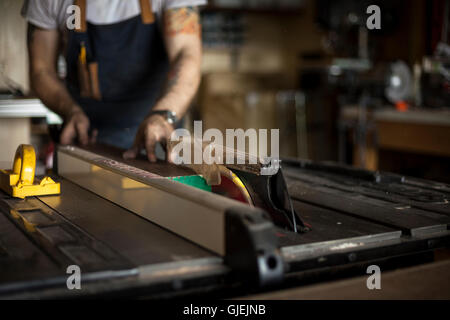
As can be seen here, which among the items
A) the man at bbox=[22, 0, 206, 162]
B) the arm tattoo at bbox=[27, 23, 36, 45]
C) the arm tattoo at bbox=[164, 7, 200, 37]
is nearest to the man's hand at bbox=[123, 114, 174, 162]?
the man at bbox=[22, 0, 206, 162]

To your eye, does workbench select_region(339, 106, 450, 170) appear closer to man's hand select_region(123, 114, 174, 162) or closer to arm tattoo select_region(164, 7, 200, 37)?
arm tattoo select_region(164, 7, 200, 37)

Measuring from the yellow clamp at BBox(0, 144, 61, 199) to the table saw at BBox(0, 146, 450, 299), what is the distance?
0.6 inches

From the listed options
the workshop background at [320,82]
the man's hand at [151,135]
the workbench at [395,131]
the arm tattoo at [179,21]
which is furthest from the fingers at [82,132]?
the workbench at [395,131]

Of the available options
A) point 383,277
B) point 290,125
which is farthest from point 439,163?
point 383,277

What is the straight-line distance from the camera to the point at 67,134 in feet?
4.86

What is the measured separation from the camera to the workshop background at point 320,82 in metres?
2.87

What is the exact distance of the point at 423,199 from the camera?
110 centimetres

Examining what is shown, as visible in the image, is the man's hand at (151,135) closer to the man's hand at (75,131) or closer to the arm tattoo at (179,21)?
the man's hand at (75,131)

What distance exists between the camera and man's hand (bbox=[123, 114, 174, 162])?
122 centimetres

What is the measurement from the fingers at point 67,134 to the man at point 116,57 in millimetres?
131

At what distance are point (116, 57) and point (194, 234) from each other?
1.30 meters

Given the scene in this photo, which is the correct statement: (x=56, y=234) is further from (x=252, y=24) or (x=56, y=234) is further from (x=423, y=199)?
(x=252, y=24)

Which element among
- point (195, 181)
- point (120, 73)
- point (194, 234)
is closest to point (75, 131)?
point (120, 73)

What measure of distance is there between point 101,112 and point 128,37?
0.98 feet
